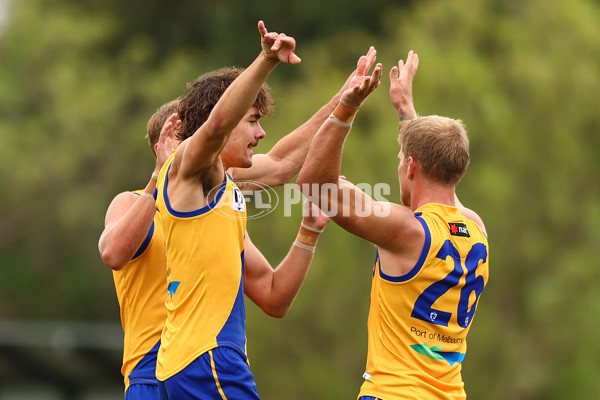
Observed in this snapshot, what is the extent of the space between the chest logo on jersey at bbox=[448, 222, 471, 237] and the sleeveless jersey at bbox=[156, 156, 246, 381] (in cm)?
123

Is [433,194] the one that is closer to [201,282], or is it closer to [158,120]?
[201,282]

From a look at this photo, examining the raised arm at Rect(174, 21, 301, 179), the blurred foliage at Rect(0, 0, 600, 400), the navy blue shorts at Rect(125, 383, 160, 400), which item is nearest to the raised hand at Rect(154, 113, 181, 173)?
the raised arm at Rect(174, 21, 301, 179)

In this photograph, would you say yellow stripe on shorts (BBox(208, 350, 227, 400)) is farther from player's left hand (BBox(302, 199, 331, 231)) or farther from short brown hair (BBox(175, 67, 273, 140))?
player's left hand (BBox(302, 199, 331, 231))

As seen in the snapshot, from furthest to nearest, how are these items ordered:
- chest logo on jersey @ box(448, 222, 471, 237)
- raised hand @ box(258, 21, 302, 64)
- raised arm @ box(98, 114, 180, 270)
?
1. raised arm @ box(98, 114, 180, 270)
2. chest logo on jersey @ box(448, 222, 471, 237)
3. raised hand @ box(258, 21, 302, 64)

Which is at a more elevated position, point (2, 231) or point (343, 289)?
point (2, 231)

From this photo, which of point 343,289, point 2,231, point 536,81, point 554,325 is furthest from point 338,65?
point 2,231

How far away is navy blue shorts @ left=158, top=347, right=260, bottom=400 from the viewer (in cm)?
493

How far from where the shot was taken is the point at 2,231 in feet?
78.3

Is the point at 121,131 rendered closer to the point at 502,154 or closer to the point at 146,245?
the point at 502,154

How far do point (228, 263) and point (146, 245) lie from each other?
86 centimetres

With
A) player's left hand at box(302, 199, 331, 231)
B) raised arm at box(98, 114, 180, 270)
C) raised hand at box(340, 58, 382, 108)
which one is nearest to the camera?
raised hand at box(340, 58, 382, 108)

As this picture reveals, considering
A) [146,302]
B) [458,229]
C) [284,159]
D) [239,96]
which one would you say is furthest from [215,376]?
[284,159]

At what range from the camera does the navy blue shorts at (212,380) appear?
4.93 m

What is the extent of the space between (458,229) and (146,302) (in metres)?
1.99
